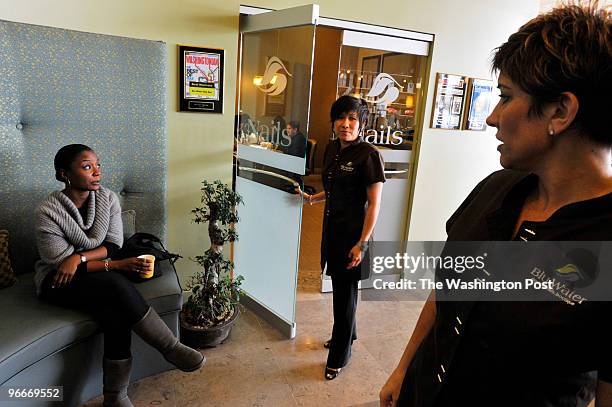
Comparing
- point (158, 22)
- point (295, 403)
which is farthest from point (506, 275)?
point (158, 22)

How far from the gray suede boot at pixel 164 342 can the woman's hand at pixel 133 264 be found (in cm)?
25

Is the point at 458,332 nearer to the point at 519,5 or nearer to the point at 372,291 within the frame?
the point at 372,291

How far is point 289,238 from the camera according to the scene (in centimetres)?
266

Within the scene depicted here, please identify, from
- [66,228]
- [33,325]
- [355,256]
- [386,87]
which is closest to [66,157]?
[66,228]

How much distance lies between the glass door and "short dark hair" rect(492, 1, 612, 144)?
164 centimetres

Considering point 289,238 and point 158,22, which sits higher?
point 158,22

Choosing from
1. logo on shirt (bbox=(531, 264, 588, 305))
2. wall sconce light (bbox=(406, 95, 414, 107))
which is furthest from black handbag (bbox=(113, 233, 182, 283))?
wall sconce light (bbox=(406, 95, 414, 107))

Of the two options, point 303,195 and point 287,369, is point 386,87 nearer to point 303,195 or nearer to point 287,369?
point 303,195

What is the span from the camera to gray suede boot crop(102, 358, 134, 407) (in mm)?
1928

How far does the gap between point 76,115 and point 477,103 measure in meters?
3.16

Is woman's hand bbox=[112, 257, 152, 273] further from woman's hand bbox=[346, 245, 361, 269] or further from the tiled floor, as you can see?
woman's hand bbox=[346, 245, 361, 269]

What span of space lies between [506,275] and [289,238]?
1930 millimetres

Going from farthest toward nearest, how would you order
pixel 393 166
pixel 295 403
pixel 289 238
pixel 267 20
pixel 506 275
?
pixel 393 166 → pixel 289 238 → pixel 267 20 → pixel 295 403 → pixel 506 275

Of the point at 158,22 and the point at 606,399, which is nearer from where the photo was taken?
the point at 606,399
